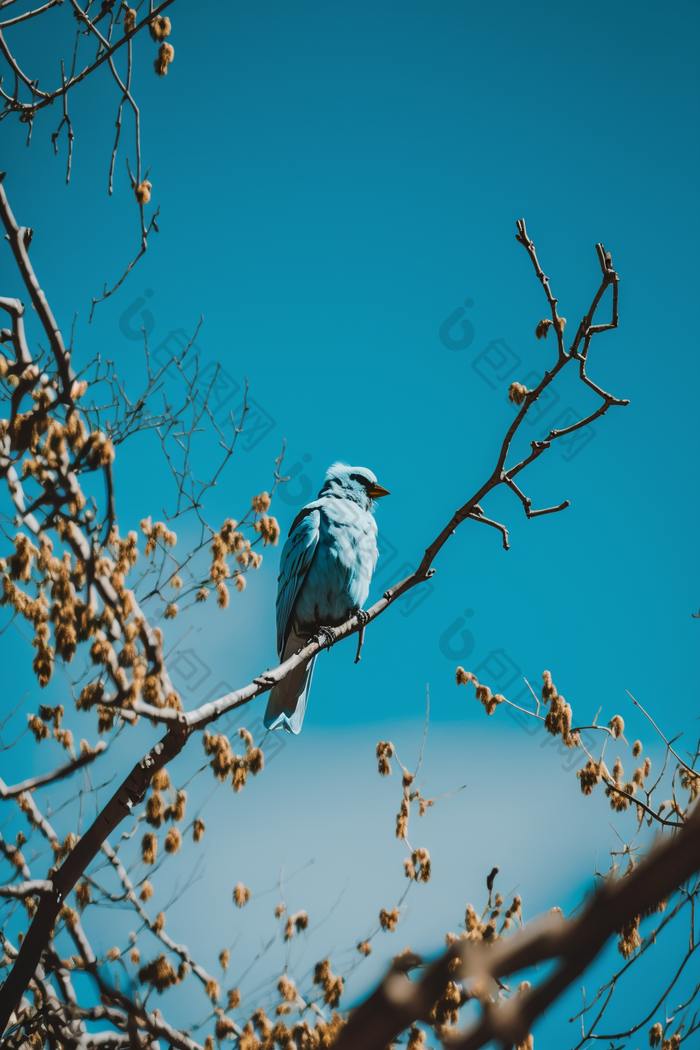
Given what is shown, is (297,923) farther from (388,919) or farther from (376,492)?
(376,492)

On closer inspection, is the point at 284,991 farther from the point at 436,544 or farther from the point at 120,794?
the point at 436,544

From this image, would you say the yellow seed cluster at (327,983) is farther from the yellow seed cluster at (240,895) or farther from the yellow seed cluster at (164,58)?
the yellow seed cluster at (164,58)

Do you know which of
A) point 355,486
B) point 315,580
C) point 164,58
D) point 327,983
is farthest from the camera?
point 355,486

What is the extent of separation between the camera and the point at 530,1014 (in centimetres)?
46

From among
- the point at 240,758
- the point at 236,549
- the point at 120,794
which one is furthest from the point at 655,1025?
the point at 236,549

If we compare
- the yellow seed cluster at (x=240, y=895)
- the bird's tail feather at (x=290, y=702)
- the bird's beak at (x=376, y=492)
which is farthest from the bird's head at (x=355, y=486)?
the yellow seed cluster at (x=240, y=895)

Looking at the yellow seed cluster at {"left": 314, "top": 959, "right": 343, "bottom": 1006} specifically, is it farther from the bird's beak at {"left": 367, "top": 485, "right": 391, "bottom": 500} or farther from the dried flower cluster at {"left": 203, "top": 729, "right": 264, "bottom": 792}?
the bird's beak at {"left": 367, "top": 485, "right": 391, "bottom": 500}

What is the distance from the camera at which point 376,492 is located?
5215 millimetres

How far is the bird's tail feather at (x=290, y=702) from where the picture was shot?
4.39 m

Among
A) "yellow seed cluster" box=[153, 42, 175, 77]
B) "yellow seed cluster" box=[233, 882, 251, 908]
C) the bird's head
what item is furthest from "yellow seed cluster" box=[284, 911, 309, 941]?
"yellow seed cluster" box=[153, 42, 175, 77]

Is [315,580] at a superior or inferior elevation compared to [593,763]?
superior

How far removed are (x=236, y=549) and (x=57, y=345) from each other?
155 cm

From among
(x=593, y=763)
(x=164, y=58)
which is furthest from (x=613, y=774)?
(x=164, y=58)

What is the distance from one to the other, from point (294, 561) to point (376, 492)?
89 cm
